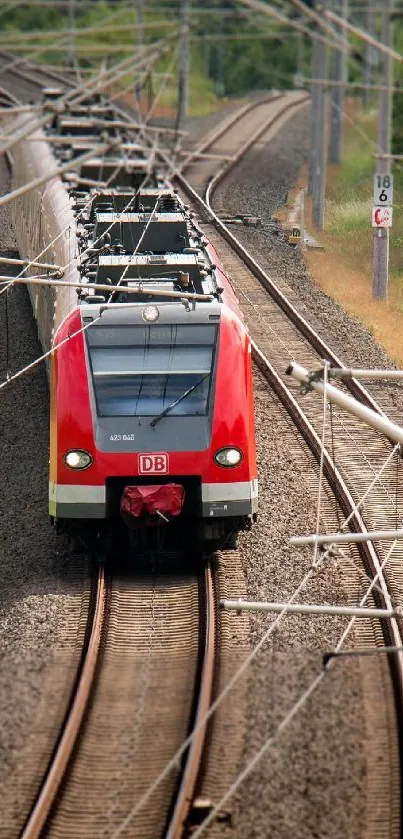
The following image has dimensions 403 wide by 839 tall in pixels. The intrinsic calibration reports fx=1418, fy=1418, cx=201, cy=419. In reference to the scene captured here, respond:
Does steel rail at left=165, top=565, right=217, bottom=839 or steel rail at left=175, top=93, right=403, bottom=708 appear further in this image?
steel rail at left=175, top=93, right=403, bottom=708

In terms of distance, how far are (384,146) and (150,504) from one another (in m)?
15.9

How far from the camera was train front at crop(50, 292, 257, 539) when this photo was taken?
14.9 meters

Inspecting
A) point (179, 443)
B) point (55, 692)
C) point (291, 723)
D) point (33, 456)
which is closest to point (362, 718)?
point (291, 723)

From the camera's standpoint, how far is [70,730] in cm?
1166

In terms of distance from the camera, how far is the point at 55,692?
40.8 ft

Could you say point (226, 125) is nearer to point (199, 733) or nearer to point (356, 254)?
point (356, 254)

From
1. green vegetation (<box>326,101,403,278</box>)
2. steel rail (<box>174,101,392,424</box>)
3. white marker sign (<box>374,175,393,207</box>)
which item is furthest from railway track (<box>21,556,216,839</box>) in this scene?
green vegetation (<box>326,101,403,278</box>)

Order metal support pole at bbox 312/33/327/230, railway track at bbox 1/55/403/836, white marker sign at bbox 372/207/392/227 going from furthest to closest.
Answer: metal support pole at bbox 312/33/327/230
white marker sign at bbox 372/207/392/227
railway track at bbox 1/55/403/836

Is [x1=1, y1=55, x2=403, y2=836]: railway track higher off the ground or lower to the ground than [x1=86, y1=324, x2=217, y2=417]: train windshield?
lower

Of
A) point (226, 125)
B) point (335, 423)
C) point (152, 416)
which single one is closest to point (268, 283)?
point (335, 423)

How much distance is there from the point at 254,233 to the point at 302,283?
4939 mm

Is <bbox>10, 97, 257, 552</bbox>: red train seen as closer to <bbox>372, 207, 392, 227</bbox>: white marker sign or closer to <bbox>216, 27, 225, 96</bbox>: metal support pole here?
<bbox>372, 207, 392, 227</bbox>: white marker sign

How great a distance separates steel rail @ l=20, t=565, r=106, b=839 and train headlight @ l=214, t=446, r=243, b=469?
→ 183cm

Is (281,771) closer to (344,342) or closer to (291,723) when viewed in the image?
(291,723)
